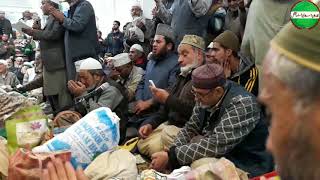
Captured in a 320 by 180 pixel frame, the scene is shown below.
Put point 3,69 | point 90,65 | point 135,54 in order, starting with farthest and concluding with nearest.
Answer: point 3,69
point 135,54
point 90,65

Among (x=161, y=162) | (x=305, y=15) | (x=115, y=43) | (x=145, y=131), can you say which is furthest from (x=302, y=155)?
(x=115, y=43)

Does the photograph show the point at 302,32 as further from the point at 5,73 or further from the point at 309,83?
the point at 5,73

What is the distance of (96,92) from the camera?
3.27 metres

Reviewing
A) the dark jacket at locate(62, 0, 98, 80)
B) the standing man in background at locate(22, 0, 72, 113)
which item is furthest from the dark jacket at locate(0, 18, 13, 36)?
the dark jacket at locate(62, 0, 98, 80)

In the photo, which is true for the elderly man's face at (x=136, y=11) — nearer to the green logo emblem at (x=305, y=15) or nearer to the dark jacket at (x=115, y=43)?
the dark jacket at (x=115, y=43)

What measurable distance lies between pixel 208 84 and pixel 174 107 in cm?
56

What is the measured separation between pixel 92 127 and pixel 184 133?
83 cm

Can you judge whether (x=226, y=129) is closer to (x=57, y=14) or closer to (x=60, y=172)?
(x=60, y=172)

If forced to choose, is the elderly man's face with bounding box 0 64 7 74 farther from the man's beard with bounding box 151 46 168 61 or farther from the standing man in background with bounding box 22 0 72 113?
the man's beard with bounding box 151 46 168 61

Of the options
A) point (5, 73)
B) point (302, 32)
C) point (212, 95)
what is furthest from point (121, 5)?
point (302, 32)

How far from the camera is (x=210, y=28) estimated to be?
368 cm

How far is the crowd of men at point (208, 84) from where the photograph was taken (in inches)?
25.6

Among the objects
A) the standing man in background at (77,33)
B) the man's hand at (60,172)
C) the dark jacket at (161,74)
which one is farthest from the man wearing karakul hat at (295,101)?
the standing man in background at (77,33)

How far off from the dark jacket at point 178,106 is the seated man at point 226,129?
37 centimetres
